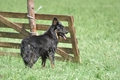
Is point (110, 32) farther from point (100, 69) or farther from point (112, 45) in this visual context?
point (100, 69)

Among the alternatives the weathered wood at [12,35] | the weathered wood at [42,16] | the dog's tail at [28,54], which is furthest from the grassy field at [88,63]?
the weathered wood at [42,16]

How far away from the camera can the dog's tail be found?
10336 millimetres

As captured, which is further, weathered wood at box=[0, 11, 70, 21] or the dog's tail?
weathered wood at box=[0, 11, 70, 21]

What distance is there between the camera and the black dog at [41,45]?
10.4m

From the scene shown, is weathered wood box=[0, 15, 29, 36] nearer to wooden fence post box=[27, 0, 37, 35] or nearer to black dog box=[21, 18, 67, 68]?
wooden fence post box=[27, 0, 37, 35]

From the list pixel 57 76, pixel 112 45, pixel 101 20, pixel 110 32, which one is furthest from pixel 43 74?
pixel 101 20

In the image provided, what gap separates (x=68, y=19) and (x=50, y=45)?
1260 millimetres

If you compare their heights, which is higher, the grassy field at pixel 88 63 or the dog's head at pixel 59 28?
the dog's head at pixel 59 28

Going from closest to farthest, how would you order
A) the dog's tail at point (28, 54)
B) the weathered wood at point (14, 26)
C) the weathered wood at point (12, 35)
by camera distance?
1. the dog's tail at point (28, 54)
2. the weathered wood at point (14, 26)
3. the weathered wood at point (12, 35)

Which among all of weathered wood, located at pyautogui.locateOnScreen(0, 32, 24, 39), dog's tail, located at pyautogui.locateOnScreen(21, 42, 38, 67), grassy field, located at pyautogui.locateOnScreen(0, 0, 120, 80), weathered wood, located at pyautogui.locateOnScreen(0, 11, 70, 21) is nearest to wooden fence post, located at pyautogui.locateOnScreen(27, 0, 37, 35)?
weathered wood, located at pyautogui.locateOnScreen(0, 11, 70, 21)

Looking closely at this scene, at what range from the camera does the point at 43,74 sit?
9.25 metres

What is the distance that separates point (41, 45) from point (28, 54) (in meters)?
0.41

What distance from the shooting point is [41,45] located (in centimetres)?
1059

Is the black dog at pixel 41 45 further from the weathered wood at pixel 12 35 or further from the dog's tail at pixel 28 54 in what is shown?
the weathered wood at pixel 12 35
